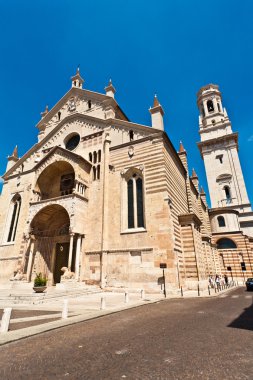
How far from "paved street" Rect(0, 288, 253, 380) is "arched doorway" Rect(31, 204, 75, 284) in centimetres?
1528

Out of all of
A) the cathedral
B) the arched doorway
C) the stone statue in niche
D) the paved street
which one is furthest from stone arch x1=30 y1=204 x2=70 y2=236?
the paved street

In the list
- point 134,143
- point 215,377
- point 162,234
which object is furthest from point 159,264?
point 215,377

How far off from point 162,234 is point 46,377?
14.1 meters

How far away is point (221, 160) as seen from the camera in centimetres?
5269

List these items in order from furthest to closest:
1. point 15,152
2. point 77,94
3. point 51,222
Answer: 1. point 15,152
2. point 77,94
3. point 51,222

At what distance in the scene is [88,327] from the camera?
6891mm

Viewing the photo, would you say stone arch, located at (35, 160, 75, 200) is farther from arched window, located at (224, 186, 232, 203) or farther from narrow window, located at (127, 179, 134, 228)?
arched window, located at (224, 186, 232, 203)

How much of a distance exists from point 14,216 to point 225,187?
147ft

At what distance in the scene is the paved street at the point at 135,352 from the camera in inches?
144

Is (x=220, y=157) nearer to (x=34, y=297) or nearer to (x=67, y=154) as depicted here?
(x=67, y=154)

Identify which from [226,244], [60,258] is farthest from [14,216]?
[226,244]

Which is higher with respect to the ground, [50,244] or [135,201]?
[135,201]

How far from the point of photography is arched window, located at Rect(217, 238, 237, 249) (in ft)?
129

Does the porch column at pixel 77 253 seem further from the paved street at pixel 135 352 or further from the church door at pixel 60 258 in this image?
the paved street at pixel 135 352
